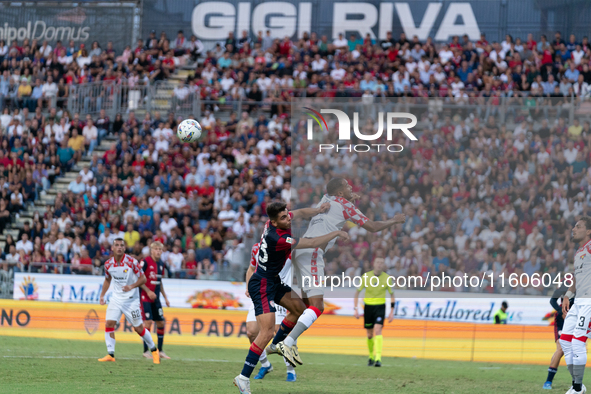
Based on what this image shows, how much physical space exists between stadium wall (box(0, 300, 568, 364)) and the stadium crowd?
1.07 meters

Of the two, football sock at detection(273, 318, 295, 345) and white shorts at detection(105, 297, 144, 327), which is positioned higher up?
football sock at detection(273, 318, 295, 345)

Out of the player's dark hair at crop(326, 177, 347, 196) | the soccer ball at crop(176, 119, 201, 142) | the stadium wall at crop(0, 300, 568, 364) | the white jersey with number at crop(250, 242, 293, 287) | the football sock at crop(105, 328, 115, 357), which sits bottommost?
the stadium wall at crop(0, 300, 568, 364)

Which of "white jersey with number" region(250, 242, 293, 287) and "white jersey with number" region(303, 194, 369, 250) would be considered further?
"white jersey with number" region(250, 242, 293, 287)

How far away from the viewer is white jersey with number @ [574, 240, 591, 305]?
35.4 ft

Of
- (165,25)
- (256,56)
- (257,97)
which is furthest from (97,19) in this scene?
(257,97)

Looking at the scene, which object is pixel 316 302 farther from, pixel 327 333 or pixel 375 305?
pixel 327 333

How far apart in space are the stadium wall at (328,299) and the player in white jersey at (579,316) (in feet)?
19.3

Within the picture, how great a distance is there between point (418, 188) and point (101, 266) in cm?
875

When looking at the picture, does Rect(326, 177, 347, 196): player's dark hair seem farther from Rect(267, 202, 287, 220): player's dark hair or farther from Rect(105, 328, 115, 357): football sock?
Rect(105, 328, 115, 357): football sock

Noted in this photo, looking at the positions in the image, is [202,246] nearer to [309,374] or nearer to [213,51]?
[309,374]

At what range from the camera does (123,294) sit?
46.9 feet

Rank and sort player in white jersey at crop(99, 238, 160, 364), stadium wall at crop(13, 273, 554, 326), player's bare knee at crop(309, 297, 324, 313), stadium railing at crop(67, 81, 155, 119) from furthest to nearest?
1. stadium railing at crop(67, 81, 155, 119)
2. stadium wall at crop(13, 273, 554, 326)
3. player in white jersey at crop(99, 238, 160, 364)
4. player's bare knee at crop(309, 297, 324, 313)

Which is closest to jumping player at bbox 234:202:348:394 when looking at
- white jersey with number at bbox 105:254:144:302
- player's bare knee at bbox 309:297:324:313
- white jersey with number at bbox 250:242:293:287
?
player's bare knee at bbox 309:297:324:313

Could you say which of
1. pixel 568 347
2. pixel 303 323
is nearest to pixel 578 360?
pixel 568 347
